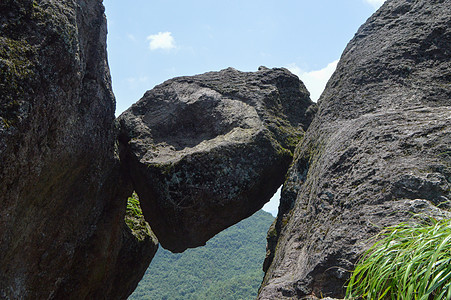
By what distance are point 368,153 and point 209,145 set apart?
2833 mm

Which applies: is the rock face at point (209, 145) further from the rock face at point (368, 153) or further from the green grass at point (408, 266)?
the green grass at point (408, 266)

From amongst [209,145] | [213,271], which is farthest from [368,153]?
[213,271]

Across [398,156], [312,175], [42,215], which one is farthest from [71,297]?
[398,156]

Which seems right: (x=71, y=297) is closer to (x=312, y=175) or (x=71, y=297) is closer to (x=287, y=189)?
(x=287, y=189)

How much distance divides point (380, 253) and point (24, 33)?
4.21 meters

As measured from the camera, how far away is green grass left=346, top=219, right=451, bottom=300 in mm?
2744

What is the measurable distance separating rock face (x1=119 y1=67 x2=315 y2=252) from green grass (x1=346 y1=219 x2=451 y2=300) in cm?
325

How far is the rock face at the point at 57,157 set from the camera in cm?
420

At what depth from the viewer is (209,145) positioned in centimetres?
675

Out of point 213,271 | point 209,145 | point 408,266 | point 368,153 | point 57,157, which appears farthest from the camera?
point 213,271

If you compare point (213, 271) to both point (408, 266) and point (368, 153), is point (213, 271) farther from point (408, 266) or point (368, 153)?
point (408, 266)

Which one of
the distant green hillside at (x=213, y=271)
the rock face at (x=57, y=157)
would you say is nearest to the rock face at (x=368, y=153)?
the rock face at (x=57, y=157)

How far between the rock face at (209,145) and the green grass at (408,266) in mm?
3248

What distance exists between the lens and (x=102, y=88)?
648 cm
